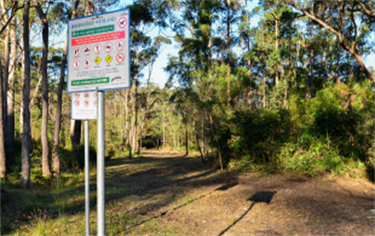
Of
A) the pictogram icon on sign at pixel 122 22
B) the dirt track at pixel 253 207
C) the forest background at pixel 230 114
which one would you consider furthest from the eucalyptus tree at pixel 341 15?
the pictogram icon on sign at pixel 122 22

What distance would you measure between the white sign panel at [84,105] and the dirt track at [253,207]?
2.63m

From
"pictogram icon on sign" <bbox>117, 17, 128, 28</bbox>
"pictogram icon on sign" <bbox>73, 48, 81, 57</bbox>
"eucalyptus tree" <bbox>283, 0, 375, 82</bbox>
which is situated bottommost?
"pictogram icon on sign" <bbox>73, 48, 81, 57</bbox>

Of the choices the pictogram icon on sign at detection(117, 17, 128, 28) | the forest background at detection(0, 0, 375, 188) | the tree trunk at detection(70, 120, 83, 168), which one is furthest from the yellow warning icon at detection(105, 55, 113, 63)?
the tree trunk at detection(70, 120, 83, 168)

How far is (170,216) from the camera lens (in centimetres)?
562

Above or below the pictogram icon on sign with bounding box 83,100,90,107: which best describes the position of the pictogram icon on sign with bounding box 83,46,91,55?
above

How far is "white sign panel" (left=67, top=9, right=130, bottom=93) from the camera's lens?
2.16 m

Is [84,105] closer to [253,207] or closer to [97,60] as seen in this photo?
[97,60]

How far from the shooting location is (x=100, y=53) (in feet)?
7.32

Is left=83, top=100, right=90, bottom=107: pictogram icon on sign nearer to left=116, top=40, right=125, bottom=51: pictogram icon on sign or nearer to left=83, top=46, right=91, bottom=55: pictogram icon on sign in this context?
left=83, top=46, right=91, bottom=55: pictogram icon on sign

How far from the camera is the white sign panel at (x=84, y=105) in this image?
8.71 ft

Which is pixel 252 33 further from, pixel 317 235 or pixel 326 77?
pixel 317 235

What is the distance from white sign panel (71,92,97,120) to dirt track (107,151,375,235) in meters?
2.63

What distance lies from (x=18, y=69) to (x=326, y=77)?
29.0 meters

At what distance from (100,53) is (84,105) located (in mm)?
661
